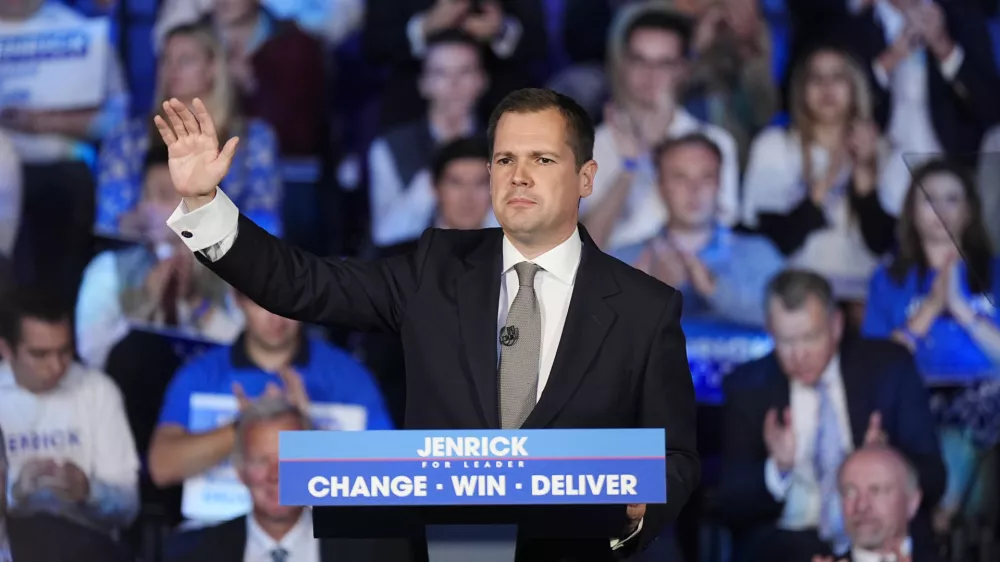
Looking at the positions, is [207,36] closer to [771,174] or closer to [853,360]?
[771,174]

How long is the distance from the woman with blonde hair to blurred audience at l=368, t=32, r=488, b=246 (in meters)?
0.35

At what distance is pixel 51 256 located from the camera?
14.2 feet

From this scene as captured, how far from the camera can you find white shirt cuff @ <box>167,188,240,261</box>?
1638mm

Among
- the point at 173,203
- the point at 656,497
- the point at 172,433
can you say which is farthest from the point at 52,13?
the point at 656,497

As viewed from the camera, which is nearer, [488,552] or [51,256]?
[488,552]

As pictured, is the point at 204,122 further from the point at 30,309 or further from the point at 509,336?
the point at 30,309

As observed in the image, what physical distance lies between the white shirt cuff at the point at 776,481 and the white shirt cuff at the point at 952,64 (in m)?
1.58

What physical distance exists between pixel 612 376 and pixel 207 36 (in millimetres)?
3100

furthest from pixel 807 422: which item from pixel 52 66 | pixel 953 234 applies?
pixel 52 66

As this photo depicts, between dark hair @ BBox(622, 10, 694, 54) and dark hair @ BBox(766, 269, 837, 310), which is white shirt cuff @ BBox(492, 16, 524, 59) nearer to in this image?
dark hair @ BBox(622, 10, 694, 54)

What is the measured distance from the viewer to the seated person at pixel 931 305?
4426 mm

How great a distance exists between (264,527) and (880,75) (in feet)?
8.76

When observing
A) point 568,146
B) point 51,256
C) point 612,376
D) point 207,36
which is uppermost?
point 207,36

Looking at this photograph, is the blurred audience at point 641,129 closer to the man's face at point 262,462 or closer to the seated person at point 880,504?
the seated person at point 880,504
